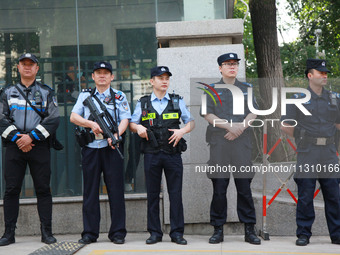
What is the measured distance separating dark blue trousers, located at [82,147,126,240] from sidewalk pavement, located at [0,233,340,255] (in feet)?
0.67

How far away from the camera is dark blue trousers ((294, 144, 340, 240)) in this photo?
6.34 metres

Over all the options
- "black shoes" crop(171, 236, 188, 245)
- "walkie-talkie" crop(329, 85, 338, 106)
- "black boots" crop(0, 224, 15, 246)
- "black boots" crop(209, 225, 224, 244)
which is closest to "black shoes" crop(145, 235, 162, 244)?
"black shoes" crop(171, 236, 188, 245)

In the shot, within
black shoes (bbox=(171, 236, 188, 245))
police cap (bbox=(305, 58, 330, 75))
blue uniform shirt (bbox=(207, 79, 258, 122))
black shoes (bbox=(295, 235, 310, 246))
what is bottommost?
black shoes (bbox=(295, 235, 310, 246))

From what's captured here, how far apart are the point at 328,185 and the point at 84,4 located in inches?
167

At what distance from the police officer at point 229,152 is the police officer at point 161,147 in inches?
15.1

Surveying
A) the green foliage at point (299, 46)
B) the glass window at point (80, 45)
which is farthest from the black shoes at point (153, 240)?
the green foliage at point (299, 46)

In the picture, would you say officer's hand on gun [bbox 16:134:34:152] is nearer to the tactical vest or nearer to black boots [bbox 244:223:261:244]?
the tactical vest

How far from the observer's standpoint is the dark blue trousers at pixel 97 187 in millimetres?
6344

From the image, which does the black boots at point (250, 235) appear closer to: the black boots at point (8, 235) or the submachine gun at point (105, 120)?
the submachine gun at point (105, 120)

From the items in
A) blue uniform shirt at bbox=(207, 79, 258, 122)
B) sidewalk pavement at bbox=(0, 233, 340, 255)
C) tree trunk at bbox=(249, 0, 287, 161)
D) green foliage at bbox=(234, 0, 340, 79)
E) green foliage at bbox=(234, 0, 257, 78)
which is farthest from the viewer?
green foliage at bbox=(234, 0, 257, 78)

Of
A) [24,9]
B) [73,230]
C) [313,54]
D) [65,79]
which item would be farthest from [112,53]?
[313,54]

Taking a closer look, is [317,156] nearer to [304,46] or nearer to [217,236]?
[217,236]

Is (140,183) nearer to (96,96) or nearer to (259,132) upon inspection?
(96,96)

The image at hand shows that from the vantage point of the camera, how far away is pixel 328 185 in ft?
21.0
